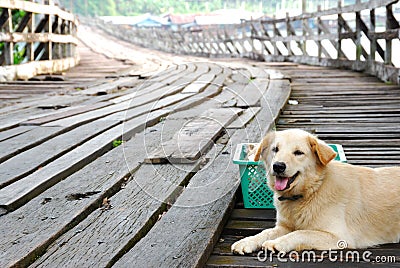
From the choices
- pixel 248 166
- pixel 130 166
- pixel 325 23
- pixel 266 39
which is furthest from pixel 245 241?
pixel 266 39

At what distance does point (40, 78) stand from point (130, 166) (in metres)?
6.27

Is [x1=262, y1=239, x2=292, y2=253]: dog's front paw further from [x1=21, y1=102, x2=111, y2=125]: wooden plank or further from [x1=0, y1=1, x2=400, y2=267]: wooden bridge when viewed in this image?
[x1=21, y1=102, x2=111, y2=125]: wooden plank

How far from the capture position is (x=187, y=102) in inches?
239

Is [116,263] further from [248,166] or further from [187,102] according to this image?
[187,102]

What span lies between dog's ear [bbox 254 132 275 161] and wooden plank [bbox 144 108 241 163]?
2.53ft

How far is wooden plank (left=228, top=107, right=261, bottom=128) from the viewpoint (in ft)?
15.8

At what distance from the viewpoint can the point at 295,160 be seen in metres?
2.78

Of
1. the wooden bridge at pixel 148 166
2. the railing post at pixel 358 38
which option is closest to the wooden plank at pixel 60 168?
the wooden bridge at pixel 148 166

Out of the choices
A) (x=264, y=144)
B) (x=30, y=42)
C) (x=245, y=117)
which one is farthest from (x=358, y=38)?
(x=264, y=144)

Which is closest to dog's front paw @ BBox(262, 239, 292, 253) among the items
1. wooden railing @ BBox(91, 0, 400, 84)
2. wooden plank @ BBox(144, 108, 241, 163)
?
wooden plank @ BBox(144, 108, 241, 163)

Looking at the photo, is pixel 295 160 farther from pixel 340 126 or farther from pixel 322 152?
pixel 340 126

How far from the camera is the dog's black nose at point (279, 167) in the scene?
272 centimetres

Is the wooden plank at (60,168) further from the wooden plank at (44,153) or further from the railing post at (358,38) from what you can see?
the railing post at (358,38)

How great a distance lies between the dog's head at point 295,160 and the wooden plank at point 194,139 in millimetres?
929
